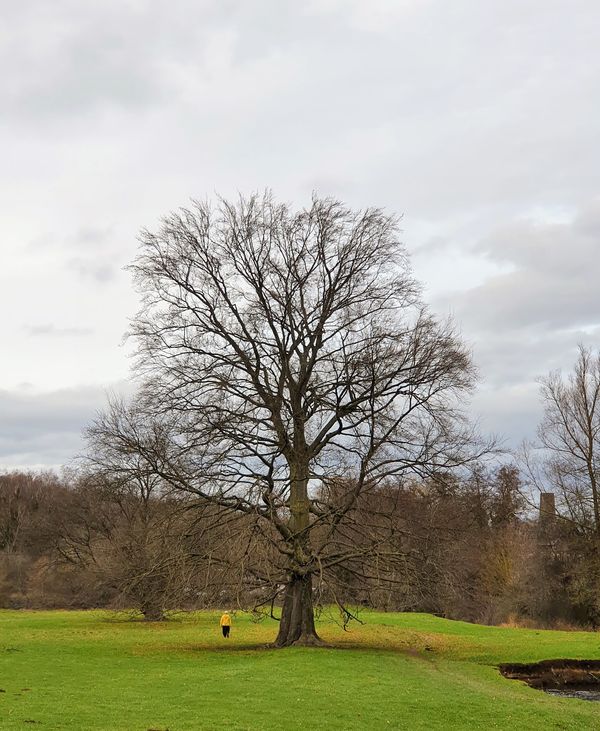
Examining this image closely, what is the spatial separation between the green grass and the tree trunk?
3.21 ft

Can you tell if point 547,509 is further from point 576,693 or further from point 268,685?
point 268,685

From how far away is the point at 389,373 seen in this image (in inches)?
950

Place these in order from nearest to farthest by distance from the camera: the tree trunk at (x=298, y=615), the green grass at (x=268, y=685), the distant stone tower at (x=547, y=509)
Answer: the green grass at (x=268, y=685) < the tree trunk at (x=298, y=615) < the distant stone tower at (x=547, y=509)

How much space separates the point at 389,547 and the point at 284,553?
340cm

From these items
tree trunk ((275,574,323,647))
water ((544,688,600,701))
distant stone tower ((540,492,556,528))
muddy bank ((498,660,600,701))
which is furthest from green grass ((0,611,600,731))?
Result: distant stone tower ((540,492,556,528))

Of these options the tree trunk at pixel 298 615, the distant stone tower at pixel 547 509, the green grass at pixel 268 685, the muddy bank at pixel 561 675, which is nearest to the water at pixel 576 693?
the muddy bank at pixel 561 675

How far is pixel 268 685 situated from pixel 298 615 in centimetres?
828

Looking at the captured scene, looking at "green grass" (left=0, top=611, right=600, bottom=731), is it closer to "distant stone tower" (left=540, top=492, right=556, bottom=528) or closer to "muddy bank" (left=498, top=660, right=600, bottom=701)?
"muddy bank" (left=498, top=660, right=600, bottom=701)

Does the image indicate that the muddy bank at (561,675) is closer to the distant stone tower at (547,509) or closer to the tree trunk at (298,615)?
the tree trunk at (298,615)

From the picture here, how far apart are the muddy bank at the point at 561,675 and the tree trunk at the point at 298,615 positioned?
6.55 m

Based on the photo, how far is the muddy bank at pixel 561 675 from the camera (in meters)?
23.2

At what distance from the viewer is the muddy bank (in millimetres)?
23217

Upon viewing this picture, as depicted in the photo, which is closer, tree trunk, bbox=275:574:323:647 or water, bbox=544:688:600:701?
water, bbox=544:688:600:701

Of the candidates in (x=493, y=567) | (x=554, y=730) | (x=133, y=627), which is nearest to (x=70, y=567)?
(x=133, y=627)
